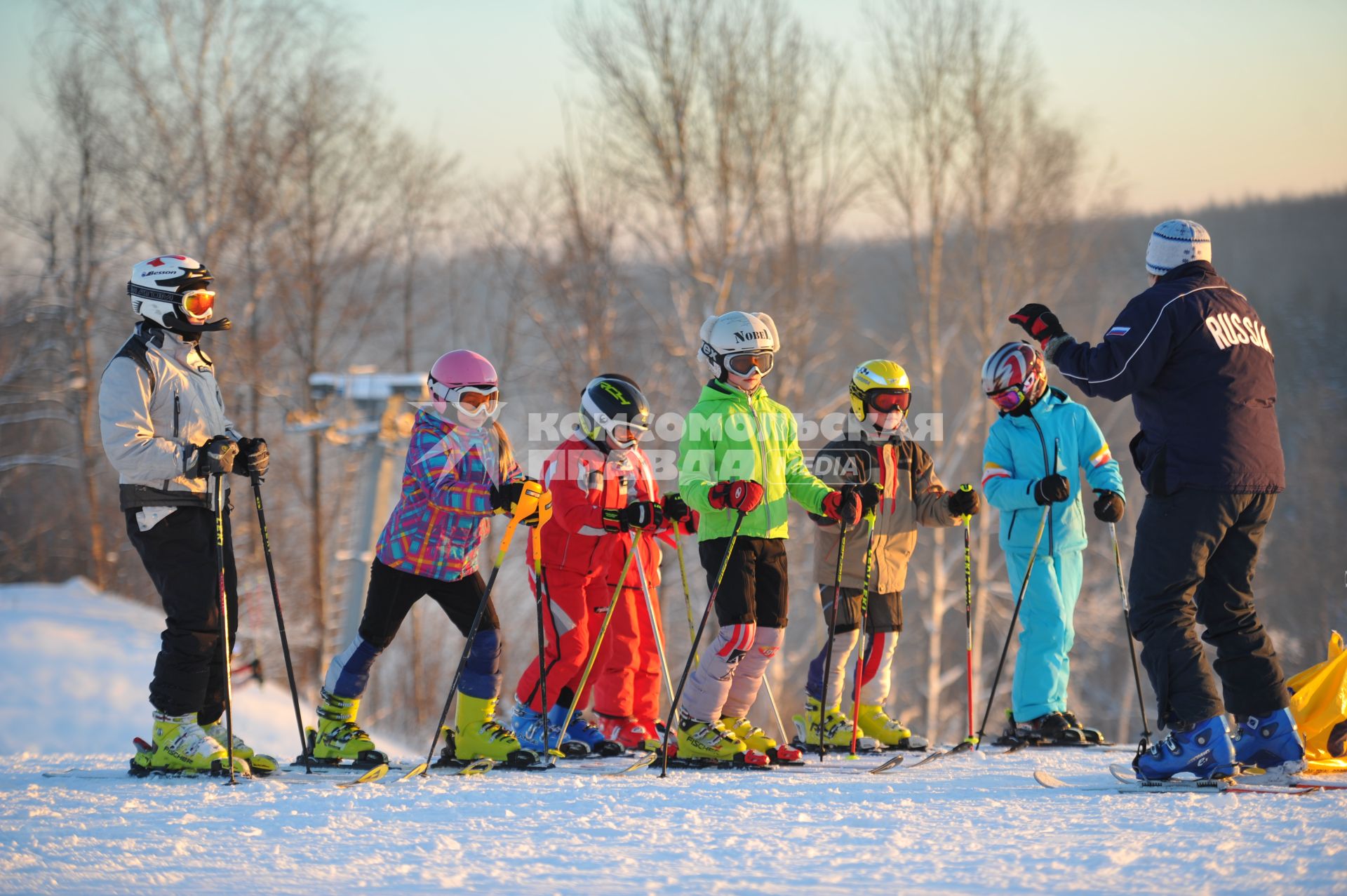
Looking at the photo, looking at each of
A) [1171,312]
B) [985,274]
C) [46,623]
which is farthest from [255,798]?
[985,274]

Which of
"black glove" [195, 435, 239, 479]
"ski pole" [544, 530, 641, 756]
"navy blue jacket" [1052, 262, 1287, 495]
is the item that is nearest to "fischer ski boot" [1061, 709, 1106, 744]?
"navy blue jacket" [1052, 262, 1287, 495]

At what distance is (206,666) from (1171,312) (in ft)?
14.0

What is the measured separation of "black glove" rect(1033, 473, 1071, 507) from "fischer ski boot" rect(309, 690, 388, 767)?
345 centimetres

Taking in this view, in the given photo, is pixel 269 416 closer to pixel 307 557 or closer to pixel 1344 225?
pixel 307 557

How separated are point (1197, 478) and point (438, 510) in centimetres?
323

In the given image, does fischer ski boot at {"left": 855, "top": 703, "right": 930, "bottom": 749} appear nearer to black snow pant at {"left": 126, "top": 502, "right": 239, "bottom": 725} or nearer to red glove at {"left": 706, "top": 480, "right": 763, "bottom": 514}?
red glove at {"left": 706, "top": 480, "right": 763, "bottom": 514}

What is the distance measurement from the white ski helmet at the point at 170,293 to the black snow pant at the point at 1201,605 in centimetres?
405

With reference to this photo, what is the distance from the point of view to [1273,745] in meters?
4.36

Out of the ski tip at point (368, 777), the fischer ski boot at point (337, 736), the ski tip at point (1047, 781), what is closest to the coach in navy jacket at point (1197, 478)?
the ski tip at point (1047, 781)

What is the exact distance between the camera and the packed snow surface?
3033 millimetres

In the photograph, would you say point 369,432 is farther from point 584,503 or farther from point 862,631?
point 862,631

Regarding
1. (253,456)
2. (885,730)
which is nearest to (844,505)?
(885,730)

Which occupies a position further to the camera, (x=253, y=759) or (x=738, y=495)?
(x=738, y=495)

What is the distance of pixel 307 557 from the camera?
76.7 ft
